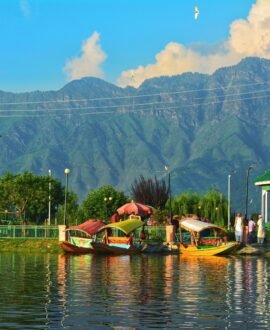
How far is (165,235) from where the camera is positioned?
2341 inches

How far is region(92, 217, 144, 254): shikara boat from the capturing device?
2060 inches

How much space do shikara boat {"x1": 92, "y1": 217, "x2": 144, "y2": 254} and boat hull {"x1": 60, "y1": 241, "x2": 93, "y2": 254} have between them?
2.35 feet

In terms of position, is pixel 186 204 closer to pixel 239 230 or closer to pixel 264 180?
pixel 264 180

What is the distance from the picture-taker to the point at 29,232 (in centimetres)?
6175

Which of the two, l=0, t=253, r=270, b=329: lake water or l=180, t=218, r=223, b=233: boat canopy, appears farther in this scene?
l=180, t=218, r=223, b=233: boat canopy

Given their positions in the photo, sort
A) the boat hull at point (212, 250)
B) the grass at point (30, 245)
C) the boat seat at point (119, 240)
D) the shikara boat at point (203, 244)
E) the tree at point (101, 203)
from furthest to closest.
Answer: the tree at point (101, 203) < the grass at point (30, 245) < the boat seat at point (119, 240) < the shikara boat at point (203, 244) < the boat hull at point (212, 250)

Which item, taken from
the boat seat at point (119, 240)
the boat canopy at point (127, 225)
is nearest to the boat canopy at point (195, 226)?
the boat canopy at point (127, 225)

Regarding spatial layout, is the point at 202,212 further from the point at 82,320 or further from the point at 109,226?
the point at 82,320

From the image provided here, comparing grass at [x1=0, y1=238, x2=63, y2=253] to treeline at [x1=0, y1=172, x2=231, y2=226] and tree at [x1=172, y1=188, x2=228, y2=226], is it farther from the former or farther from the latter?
tree at [x1=172, y1=188, x2=228, y2=226]

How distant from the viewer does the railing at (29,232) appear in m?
Answer: 60.8

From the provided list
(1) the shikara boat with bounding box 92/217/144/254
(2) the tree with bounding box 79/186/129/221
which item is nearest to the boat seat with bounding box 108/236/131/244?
(1) the shikara boat with bounding box 92/217/144/254

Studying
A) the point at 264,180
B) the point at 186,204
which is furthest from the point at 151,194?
the point at 264,180

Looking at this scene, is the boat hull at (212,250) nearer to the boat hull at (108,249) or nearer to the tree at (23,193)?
the boat hull at (108,249)

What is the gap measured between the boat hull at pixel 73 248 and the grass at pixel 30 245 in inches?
100
